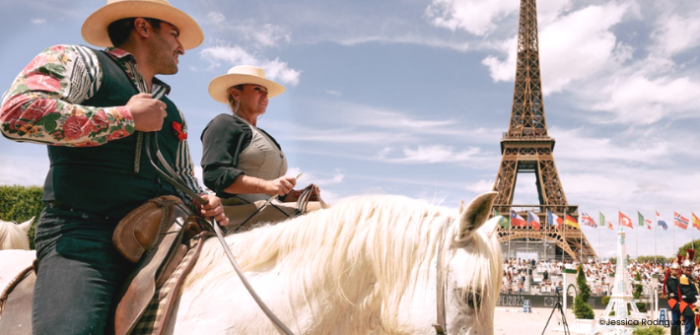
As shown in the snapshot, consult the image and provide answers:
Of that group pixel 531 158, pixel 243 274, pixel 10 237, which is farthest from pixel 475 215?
pixel 531 158

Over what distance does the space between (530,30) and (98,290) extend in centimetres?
5964

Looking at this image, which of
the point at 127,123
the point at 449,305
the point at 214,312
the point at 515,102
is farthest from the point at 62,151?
the point at 515,102

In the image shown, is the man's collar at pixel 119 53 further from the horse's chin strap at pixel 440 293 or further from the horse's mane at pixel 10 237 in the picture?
the horse's mane at pixel 10 237

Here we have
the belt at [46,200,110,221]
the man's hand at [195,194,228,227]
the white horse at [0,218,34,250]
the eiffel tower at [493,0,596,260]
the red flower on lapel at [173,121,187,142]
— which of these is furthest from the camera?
the eiffel tower at [493,0,596,260]

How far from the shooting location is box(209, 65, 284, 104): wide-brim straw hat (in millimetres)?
3667

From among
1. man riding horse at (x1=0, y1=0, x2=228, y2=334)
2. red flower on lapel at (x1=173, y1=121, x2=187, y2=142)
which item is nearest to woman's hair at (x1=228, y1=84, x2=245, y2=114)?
red flower on lapel at (x1=173, y1=121, x2=187, y2=142)

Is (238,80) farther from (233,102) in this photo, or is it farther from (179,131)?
(179,131)

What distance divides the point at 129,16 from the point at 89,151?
0.70m

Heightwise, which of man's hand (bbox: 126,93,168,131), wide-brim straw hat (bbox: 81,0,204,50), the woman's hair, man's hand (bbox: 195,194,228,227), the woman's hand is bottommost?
man's hand (bbox: 195,194,228,227)

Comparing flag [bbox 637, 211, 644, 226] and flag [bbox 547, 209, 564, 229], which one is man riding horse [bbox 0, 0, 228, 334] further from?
flag [bbox 637, 211, 644, 226]

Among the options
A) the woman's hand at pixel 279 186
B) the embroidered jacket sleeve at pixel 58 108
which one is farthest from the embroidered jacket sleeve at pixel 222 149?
the embroidered jacket sleeve at pixel 58 108

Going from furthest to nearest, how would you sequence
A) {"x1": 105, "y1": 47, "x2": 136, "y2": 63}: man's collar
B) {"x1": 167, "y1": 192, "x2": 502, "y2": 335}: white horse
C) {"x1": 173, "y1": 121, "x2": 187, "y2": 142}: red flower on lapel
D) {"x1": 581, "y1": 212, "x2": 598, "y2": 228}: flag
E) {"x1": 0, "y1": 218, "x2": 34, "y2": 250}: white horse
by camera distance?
1. {"x1": 581, "y1": 212, "x2": 598, "y2": 228}: flag
2. {"x1": 0, "y1": 218, "x2": 34, "y2": 250}: white horse
3. {"x1": 173, "y1": 121, "x2": 187, "y2": 142}: red flower on lapel
4. {"x1": 105, "y1": 47, "x2": 136, "y2": 63}: man's collar
5. {"x1": 167, "y1": 192, "x2": 502, "y2": 335}: white horse

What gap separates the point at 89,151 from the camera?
1.89 metres

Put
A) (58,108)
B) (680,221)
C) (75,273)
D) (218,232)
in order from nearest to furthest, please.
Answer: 1. (58,108)
2. (75,273)
3. (218,232)
4. (680,221)
